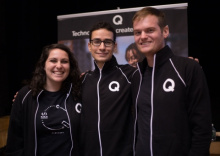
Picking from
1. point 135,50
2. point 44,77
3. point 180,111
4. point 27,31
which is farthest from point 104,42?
point 27,31

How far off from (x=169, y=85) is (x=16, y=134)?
1.24m

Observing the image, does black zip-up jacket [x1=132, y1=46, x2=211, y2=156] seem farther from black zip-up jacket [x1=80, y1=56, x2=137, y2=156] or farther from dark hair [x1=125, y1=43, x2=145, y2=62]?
dark hair [x1=125, y1=43, x2=145, y2=62]

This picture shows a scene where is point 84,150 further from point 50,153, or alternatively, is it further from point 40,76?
point 40,76

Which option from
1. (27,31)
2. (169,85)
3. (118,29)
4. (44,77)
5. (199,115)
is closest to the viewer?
(199,115)

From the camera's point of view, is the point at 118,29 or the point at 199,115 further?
the point at 118,29

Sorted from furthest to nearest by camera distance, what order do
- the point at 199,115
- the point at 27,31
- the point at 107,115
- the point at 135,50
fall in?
the point at 27,31
the point at 135,50
the point at 107,115
the point at 199,115

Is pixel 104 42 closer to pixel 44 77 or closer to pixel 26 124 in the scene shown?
pixel 44 77

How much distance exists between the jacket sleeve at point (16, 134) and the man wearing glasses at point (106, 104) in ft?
1.59

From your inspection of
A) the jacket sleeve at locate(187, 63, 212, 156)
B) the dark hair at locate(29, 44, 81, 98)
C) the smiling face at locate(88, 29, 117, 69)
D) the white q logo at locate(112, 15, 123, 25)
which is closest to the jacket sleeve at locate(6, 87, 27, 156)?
the dark hair at locate(29, 44, 81, 98)

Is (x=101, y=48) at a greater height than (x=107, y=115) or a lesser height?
greater

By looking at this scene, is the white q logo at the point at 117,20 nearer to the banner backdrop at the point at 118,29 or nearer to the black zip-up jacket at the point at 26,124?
the banner backdrop at the point at 118,29

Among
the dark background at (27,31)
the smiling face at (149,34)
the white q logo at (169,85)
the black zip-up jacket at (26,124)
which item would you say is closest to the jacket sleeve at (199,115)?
the white q logo at (169,85)

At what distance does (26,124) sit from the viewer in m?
1.92

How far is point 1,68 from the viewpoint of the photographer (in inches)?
194
